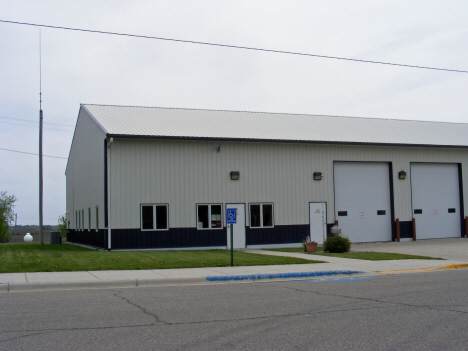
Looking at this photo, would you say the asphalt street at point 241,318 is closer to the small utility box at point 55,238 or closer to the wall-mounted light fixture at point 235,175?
the wall-mounted light fixture at point 235,175

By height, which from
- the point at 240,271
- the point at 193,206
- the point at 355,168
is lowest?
the point at 240,271

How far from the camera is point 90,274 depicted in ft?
47.5

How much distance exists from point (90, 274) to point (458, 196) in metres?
25.9

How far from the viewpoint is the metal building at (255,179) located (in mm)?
26188

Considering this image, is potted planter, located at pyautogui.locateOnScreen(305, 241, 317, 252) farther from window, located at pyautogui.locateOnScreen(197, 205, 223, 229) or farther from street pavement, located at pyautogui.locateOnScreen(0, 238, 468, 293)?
window, located at pyautogui.locateOnScreen(197, 205, 223, 229)

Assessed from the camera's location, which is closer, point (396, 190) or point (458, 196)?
point (396, 190)

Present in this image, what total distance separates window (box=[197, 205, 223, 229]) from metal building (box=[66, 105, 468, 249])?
51mm

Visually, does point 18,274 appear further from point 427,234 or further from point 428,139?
point 428,139

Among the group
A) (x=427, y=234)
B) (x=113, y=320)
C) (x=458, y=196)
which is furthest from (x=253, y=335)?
(x=458, y=196)

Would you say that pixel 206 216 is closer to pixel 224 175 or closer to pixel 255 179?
pixel 224 175

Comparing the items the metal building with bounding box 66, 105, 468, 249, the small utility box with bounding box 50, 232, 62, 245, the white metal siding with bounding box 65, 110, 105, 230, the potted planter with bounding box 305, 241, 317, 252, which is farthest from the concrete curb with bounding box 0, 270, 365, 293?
the small utility box with bounding box 50, 232, 62, 245

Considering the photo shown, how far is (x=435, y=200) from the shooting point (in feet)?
107

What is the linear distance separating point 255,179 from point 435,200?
11.9 m

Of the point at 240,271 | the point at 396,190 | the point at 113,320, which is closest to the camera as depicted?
the point at 113,320
